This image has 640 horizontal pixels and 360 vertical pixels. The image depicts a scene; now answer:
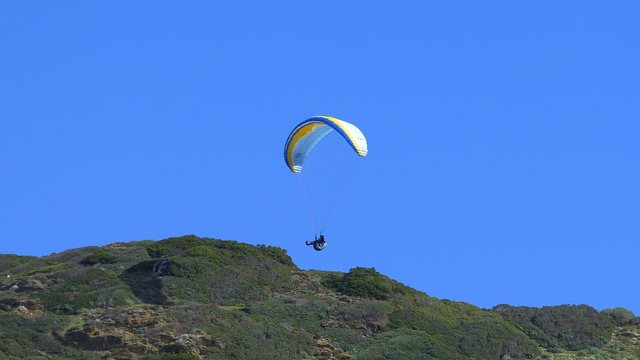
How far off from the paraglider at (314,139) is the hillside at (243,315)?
4325 mm

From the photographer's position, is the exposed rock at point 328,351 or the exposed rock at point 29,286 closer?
the exposed rock at point 328,351

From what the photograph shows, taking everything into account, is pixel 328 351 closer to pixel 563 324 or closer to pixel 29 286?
pixel 29 286

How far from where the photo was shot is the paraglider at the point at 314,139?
5850cm

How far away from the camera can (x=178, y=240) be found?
6881 centimetres

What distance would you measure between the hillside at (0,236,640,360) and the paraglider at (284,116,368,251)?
4.32 meters

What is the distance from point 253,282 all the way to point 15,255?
15.4m

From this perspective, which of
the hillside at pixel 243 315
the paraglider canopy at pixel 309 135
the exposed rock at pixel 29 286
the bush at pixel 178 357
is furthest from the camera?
the exposed rock at pixel 29 286

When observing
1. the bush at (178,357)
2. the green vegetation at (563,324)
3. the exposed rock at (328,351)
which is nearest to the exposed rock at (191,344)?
the bush at (178,357)

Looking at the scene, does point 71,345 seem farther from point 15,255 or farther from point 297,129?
point 15,255

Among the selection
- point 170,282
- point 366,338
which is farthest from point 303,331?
point 170,282

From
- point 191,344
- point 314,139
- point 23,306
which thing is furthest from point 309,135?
point 23,306

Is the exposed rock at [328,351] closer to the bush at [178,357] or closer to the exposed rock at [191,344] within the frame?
the exposed rock at [191,344]

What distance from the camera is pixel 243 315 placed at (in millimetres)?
58562

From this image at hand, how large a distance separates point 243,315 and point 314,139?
9386 mm
